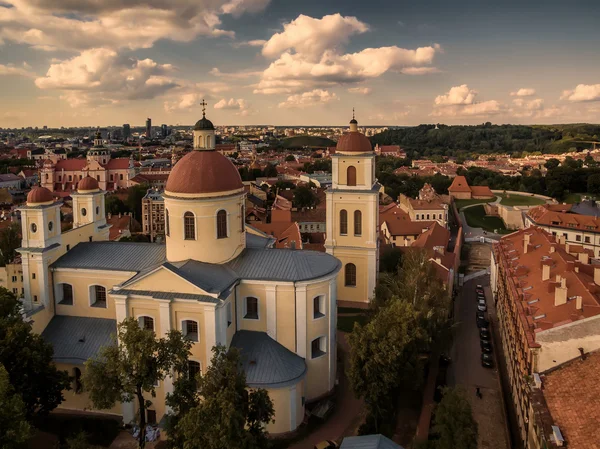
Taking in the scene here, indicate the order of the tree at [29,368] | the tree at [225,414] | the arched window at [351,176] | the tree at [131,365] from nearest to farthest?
the tree at [225,414], the tree at [131,365], the tree at [29,368], the arched window at [351,176]

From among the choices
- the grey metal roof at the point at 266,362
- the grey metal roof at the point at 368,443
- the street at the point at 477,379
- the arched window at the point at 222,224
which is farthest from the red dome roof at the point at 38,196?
the street at the point at 477,379

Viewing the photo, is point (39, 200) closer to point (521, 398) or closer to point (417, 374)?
point (417, 374)

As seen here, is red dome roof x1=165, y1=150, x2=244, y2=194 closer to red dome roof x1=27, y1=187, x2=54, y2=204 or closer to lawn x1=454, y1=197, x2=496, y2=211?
red dome roof x1=27, y1=187, x2=54, y2=204

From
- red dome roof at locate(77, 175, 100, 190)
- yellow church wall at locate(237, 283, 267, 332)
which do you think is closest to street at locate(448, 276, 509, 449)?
yellow church wall at locate(237, 283, 267, 332)

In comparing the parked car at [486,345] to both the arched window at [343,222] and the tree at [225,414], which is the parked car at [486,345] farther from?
the tree at [225,414]

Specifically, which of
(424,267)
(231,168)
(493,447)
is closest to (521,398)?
(493,447)

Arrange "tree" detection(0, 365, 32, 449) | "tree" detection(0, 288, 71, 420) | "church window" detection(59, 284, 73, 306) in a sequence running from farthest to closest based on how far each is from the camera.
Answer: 1. "church window" detection(59, 284, 73, 306)
2. "tree" detection(0, 288, 71, 420)
3. "tree" detection(0, 365, 32, 449)

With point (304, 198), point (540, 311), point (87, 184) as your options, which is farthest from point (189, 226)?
point (304, 198)
